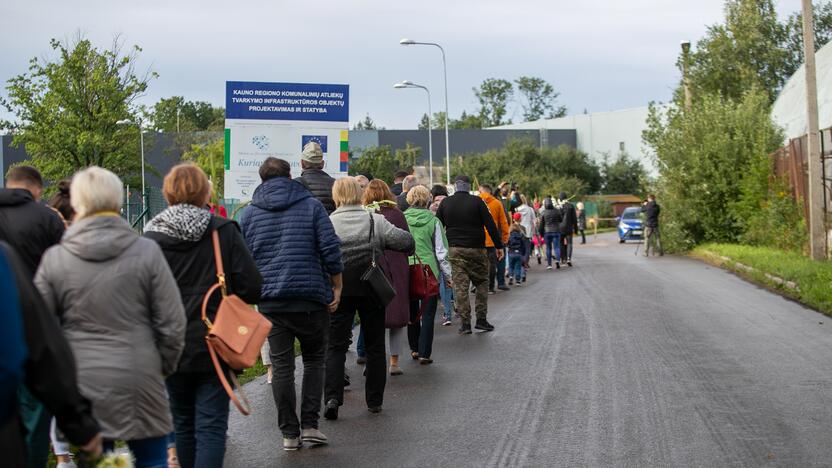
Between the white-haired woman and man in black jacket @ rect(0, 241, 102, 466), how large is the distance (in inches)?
32.2

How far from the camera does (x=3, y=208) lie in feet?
19.0

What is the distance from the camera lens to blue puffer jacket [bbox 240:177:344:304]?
6867 millimetres

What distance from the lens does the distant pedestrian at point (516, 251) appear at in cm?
2070

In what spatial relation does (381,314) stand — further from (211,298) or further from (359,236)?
(211,298)

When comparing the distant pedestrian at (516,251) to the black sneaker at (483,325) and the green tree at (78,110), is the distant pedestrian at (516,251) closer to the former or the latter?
the black sneaker at (483,325)

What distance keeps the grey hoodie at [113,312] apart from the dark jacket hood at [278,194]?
2399mm

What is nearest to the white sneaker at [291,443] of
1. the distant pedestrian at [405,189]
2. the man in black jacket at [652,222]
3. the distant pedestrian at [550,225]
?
the distant pedestrian at [405,189]

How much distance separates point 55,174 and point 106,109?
175 inches

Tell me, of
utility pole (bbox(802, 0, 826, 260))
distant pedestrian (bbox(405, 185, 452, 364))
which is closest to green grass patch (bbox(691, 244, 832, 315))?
utility pole (bbox(802, 0, 826, 260))

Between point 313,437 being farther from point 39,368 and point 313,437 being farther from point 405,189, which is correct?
point 405,189

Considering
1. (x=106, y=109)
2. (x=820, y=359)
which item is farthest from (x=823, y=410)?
(x=106, y=109)

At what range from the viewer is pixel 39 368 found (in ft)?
11.0

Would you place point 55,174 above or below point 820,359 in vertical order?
above

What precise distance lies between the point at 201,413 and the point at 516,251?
51.9 ft
